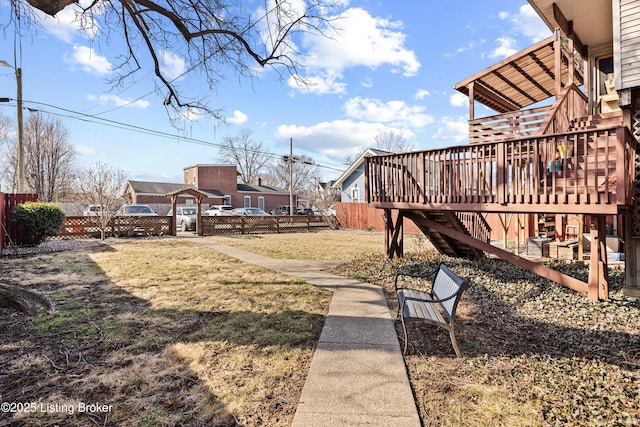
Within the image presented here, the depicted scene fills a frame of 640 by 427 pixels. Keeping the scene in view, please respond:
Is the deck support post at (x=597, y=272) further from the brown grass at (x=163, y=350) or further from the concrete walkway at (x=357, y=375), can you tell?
the brown grass at (x=163, y=350)

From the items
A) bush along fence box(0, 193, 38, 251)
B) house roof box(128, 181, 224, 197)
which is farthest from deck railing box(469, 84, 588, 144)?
house roof box(128, 181, 224, 197)

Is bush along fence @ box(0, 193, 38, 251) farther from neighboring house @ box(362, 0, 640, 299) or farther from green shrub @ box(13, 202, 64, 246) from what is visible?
neighboring house @ box(362, 0, 640, 299)

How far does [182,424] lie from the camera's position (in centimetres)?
218

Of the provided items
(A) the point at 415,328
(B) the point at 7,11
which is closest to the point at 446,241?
(A) the point at 415,328

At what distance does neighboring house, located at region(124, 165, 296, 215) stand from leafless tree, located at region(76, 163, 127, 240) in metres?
19.6

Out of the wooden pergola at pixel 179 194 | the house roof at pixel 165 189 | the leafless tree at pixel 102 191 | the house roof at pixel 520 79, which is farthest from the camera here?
the house roof at pixel 165 189

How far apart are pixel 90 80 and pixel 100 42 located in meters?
2.20

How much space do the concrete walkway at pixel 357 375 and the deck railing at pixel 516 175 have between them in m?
2.91

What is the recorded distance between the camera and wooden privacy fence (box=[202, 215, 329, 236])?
16938mm

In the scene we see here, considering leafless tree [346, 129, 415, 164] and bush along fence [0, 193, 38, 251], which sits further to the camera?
leafless tree [346, 129, 415, 164]

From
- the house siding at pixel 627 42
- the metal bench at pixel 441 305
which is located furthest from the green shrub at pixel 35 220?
the house siding at pixel 627 42

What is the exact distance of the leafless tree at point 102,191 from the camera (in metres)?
13.6

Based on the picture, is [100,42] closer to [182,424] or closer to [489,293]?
[182,424]

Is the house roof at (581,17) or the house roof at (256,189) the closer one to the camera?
the house roof at (581,17)
